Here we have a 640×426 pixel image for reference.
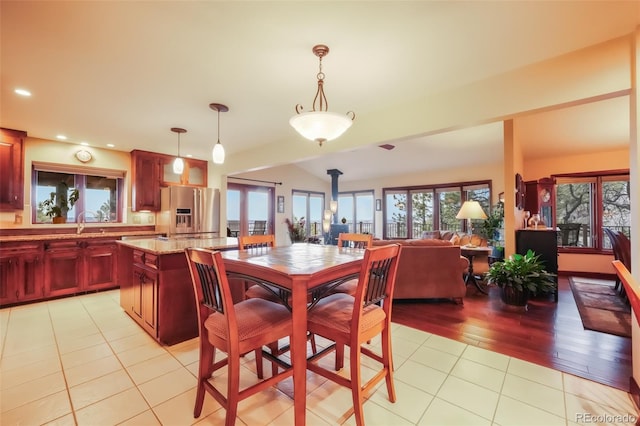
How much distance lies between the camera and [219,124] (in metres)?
3.60

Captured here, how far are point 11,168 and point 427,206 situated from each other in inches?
323

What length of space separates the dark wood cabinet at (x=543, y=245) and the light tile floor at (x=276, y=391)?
224cm

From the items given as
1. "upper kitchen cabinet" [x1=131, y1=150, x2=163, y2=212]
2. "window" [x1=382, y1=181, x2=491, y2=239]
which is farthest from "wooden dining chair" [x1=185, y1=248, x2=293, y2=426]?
"window" [x1=382, y1=181, x2=491, y2=239]

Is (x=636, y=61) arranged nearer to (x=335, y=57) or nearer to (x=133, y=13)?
(x=335, y=57)

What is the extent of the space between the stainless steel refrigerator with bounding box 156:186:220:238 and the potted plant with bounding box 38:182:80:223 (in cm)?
126

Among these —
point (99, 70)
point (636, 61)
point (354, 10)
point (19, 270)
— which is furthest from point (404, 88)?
point (19, 270)

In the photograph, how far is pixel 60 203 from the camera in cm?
433

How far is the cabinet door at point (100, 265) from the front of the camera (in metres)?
4.08

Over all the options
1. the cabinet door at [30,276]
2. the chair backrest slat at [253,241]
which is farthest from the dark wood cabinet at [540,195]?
the cabinet door at [30,276]

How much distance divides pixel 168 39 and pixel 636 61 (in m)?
3.11

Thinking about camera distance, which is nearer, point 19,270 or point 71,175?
point 19,270

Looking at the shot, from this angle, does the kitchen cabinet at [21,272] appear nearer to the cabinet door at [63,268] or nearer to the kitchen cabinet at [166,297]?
the cabinet door at [63,268]

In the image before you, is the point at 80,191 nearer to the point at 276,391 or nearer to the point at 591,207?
the point at 276,391

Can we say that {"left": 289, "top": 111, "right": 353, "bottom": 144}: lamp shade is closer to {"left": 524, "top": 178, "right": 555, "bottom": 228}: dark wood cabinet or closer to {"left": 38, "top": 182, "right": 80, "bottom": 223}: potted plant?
{"left": 38, "top": 182, "right": 80, "bottom": 223}: potted plant
